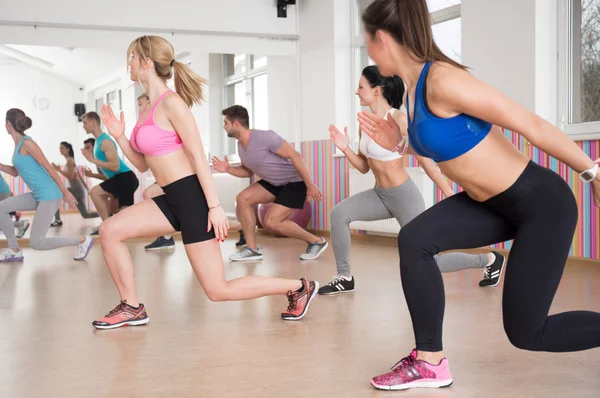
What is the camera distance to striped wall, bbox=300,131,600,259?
16.9 feet

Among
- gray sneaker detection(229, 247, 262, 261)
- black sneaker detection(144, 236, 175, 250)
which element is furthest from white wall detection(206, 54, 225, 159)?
gray sneaker detection(229, 247, 262, 261)

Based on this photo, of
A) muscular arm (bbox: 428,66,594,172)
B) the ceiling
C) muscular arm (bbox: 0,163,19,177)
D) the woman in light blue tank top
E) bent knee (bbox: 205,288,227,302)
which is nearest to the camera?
muscular arm (bbox: 428,66,594,172)

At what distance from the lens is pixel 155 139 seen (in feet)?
9.57

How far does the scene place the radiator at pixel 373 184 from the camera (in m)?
6.37

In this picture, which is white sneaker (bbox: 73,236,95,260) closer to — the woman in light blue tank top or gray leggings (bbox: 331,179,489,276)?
the woman in light blue tank top

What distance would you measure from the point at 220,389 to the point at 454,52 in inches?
191

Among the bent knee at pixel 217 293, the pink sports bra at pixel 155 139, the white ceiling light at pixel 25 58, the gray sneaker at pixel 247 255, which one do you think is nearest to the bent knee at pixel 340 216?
the bent knee at pixel 217 293

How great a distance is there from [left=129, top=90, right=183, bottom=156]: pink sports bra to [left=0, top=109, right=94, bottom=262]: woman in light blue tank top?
288 centimetres

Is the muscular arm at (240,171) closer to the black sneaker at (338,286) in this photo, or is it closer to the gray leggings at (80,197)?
the black sneaker at (338,286)

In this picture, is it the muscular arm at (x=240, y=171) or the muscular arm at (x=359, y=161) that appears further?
the muscular arm at (x=240, y=171)

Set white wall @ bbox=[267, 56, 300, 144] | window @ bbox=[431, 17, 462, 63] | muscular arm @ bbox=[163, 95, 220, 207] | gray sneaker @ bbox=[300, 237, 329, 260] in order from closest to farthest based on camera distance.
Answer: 1. muscular arm @ bbox=[163, 95, 220, 207]
2. gray sneaker @ bbox=[300, 237, 329, 260]
3. window @ bbox=[431, 17, 462, 63]
4. white wall @ bbox=[267, 56, 300, 144]

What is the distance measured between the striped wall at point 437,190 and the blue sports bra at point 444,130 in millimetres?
3473

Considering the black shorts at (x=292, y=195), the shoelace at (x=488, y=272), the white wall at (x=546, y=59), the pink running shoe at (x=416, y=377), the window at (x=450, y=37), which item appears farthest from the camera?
the window at (x=450, y=37)

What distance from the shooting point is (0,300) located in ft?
13.2
